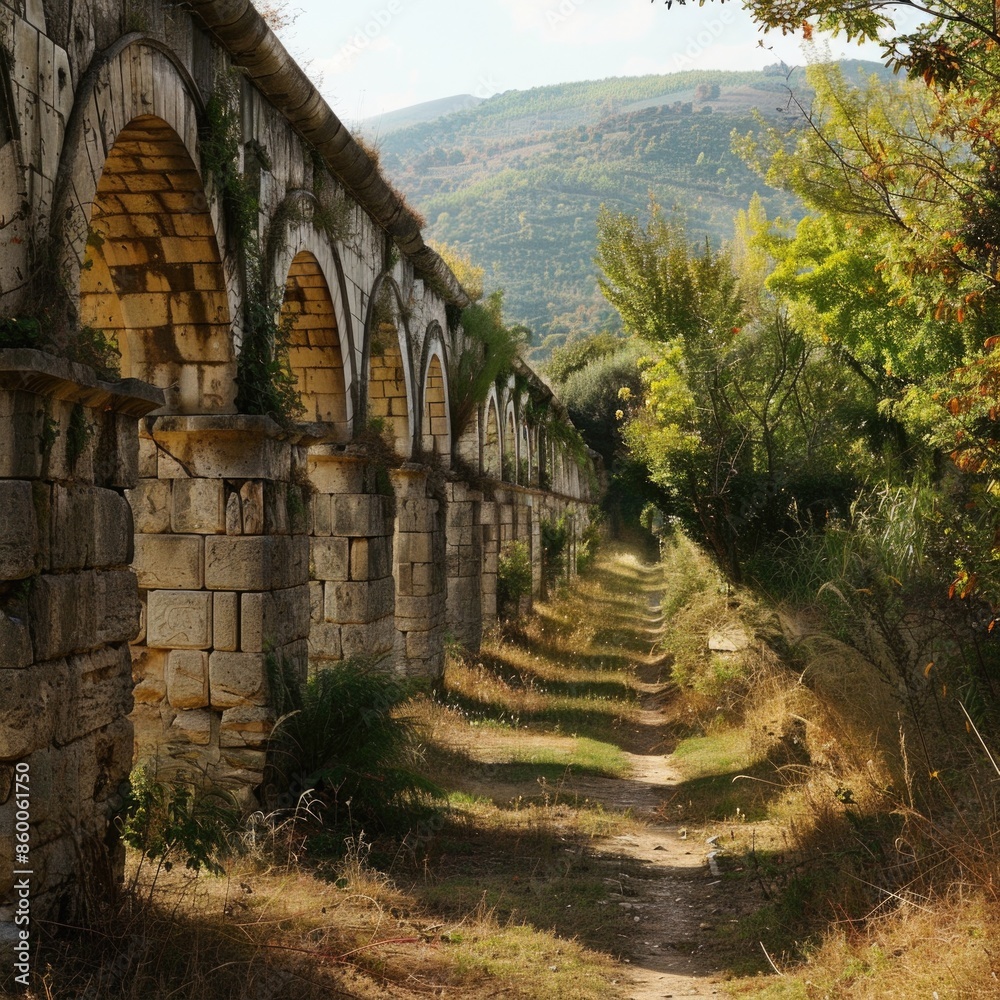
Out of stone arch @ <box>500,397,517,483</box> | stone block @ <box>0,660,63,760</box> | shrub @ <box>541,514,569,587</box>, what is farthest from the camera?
shrub @ <box>541,514,569,587</box>

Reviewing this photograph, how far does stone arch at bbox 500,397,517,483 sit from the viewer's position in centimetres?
2003

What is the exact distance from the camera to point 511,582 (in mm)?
17984

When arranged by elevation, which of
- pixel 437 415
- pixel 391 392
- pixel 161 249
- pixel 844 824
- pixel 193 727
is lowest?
pixel 844 824

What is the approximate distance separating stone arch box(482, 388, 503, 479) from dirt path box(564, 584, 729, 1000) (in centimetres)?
868

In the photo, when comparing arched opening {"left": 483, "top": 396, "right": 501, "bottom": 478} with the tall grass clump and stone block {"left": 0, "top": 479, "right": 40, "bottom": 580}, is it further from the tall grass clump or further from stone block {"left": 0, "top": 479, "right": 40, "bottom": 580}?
stone block {"left": 0, "top": 479, "right": 40, "bottom": 580}

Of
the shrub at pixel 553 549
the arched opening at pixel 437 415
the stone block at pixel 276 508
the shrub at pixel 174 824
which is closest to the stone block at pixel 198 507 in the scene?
the stone block at pixel 276 508

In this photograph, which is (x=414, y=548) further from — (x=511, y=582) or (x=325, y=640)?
(x=511, y=582)

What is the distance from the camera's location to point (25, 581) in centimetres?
411

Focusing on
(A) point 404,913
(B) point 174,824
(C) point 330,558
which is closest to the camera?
(B) point 174,824

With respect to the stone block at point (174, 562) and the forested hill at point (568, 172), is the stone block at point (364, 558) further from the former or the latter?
the forested hill at point (568, 172)

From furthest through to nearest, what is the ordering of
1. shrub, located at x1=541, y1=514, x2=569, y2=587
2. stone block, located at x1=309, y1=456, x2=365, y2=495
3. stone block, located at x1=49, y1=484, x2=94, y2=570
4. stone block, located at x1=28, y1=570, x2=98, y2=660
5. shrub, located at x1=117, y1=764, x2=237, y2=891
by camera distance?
shrub, located at x1=541, y1=514, x2=569, y2=587 < stone block, located at x1=309, y1=456, x2=365, y2=495 < shrub, located at x1=117, y1=764, x2=237, y2=891 < stone block, located at x1=49, y1=484, x2=94, y2=570 < stone block, located at x1=28, y1=570, x2=98, y2=660

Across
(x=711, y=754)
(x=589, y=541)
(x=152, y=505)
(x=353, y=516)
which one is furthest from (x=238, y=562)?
(x=589, y=541)

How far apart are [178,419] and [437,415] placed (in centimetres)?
776

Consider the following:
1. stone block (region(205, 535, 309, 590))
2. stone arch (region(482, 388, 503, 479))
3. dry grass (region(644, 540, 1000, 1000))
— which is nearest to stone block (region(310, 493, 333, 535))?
stone block (region(205, 535, 309, 590))
